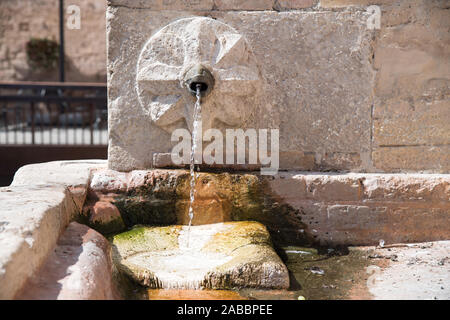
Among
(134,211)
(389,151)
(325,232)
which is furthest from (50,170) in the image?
(389,151)

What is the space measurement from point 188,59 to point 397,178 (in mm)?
1220

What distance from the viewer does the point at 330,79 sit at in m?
2.51

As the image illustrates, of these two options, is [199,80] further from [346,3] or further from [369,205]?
[369,205]

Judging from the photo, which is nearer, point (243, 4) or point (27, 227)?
point (27, 227)

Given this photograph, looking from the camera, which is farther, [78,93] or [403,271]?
[78,93]

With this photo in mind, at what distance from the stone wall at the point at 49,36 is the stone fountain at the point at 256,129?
34.1 ft

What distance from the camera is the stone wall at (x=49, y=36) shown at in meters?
12.2

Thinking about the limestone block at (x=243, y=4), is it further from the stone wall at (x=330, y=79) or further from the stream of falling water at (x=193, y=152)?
the stream of falling water at (x=193, y=152)

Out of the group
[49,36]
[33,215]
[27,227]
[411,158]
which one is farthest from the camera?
[49,36]

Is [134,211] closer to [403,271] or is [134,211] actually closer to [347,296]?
[347,296]

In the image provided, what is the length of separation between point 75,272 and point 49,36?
12.1 m

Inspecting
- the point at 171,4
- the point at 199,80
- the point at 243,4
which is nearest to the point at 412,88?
the point at 243,4

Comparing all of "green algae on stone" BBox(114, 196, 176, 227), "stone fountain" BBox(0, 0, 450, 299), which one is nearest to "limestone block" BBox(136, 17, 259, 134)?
"stone fountain" BBox(0, 0, 450, 299)

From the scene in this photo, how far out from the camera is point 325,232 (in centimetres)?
253
